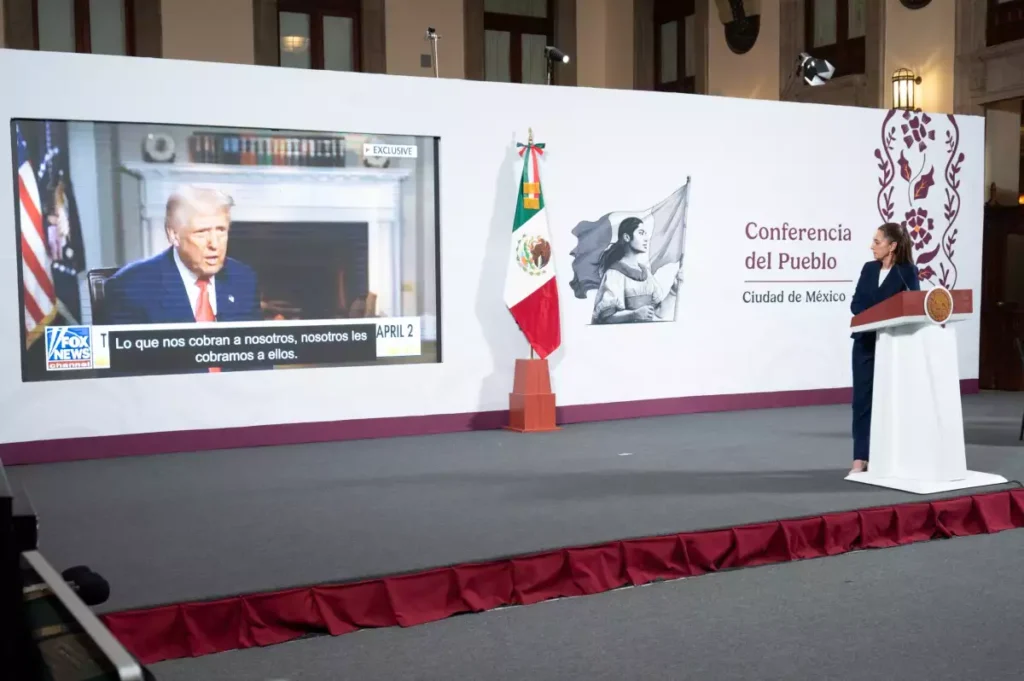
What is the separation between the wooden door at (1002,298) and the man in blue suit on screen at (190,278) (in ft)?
21.7

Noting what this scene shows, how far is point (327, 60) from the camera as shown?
12.2 m

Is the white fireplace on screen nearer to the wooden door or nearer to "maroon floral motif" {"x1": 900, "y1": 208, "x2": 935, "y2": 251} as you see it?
"maroon floral motif" {"x1": 900, "y1": 208, "x2": 935, "y2": 251}

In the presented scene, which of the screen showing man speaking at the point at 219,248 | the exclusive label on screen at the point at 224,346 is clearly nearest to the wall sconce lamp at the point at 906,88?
the screen showing man speaking at the point at 219,248

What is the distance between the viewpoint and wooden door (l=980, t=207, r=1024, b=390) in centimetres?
920

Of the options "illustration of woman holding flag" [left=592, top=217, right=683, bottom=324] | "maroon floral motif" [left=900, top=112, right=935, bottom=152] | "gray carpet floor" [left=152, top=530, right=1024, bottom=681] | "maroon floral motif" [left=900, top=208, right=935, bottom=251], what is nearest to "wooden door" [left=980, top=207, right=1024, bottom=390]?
"maroon floral motif" [left=900, top=208, right=935, bottom=251]

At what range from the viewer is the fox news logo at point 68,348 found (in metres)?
6.00

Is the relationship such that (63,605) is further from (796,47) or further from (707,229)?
(796,47)

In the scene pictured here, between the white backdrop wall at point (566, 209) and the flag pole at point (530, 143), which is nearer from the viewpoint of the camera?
the white backdrop wall at point (566, 209)

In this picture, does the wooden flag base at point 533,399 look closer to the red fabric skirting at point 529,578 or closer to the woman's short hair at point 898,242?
the woman's short hair at point 898,242

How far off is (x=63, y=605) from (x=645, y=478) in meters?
4.33

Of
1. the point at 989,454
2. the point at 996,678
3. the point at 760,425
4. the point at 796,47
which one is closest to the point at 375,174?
the point at 760,425

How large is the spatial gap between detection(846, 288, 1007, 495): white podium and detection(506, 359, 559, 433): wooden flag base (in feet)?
8.46

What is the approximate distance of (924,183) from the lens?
8688mm

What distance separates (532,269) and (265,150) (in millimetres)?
1932
